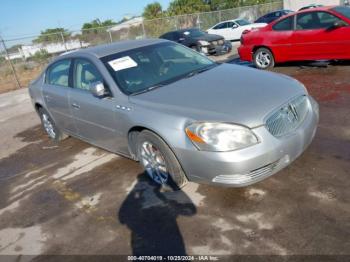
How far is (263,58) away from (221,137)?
6.87m

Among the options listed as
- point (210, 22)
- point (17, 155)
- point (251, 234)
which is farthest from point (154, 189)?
point (210, 22)

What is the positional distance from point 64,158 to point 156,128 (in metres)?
2.63

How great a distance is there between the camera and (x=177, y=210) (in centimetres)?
353

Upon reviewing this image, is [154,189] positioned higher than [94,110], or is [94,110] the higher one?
[94,110]

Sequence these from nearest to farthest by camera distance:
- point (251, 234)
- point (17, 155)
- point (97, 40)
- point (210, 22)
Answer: point (251, 234), point (17, 155), point (97, 40), point (210, 22)

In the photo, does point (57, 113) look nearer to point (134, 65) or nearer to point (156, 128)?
point (134, 65)

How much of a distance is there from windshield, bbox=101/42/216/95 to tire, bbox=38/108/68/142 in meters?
2.28

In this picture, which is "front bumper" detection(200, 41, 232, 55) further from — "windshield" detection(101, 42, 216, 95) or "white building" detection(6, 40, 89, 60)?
"windshield" detection(101, 42, 216, 95)

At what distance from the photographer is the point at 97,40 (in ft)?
73.0

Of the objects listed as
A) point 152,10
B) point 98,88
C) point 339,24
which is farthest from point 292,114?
point 152,10

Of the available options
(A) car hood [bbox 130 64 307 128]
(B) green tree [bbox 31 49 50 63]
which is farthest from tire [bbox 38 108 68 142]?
(B) green tree [bbox 31 49 50 63]

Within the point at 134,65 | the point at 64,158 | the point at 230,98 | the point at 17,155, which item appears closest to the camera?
the point at 230,98

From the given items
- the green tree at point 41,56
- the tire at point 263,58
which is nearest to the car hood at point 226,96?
the tire at point 263,58

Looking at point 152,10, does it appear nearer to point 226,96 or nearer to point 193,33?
point 193,33
